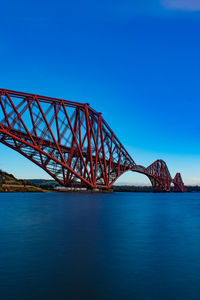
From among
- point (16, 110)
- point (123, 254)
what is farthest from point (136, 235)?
point (16, 110)

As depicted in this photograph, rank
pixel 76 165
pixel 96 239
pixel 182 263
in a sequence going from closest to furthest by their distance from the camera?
1. pixel 182 263
2. pixel 96 239
3. pixel 76 165

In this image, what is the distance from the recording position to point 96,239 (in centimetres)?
1280

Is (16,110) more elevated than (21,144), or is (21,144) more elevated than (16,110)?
(16,110)

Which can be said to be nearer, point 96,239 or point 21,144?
point 96,239

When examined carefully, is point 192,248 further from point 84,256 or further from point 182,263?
point 84,256

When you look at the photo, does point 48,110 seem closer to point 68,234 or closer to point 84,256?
point 68,234

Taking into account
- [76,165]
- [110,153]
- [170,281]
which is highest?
[110,153]

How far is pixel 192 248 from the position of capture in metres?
11.9

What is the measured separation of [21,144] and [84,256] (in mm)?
47474

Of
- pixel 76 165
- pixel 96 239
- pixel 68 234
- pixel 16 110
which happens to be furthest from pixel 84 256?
pixel 76 165

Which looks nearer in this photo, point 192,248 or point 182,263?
point 182,263

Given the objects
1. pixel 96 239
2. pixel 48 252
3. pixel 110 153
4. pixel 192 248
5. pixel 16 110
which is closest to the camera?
pixel 48 252

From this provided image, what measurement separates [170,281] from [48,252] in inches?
184

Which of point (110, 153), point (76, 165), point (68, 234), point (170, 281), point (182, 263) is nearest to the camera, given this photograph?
point (170, 281)
